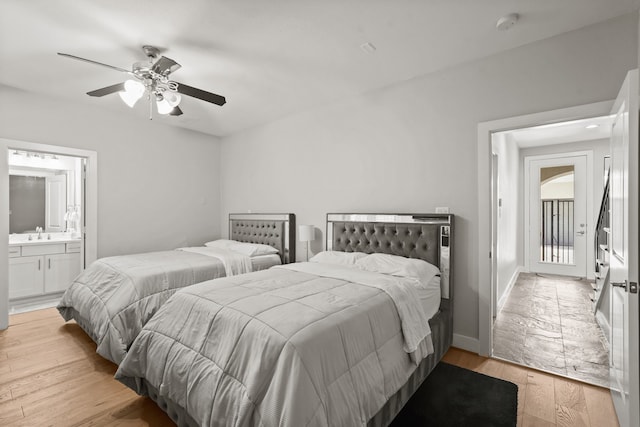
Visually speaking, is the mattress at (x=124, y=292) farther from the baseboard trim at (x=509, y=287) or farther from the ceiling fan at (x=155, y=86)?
the baseboard trim at (x=509, y=287)

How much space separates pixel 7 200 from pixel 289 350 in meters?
3.99

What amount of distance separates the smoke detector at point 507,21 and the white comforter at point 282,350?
80.2 inches

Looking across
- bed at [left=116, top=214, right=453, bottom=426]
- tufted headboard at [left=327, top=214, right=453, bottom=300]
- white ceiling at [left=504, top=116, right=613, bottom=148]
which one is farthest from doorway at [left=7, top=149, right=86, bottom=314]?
white ceiling at [left=504, top=116, right=613, bottom=148]

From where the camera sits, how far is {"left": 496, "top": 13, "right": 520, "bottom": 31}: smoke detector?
2152 mm

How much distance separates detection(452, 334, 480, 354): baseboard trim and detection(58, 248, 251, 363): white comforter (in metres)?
2.42

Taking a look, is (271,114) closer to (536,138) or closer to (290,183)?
(290,183)

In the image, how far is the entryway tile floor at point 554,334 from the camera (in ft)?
8.45

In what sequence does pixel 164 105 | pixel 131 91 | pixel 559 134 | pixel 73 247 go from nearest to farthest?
pixel 131 91 < pixel 164 105 < pixel 73 247 < pixel 559 134

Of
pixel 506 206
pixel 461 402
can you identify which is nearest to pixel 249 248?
pixel 461 402

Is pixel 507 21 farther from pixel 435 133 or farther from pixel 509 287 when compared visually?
pixel 509 287

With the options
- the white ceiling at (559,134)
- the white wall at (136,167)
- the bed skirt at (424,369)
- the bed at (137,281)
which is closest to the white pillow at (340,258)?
the bed skirt at (424,369)

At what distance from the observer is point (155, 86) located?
2.60 meters

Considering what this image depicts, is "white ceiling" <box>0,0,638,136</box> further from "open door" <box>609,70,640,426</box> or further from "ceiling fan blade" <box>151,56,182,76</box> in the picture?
"open door" <box>609,70,640,426</box>

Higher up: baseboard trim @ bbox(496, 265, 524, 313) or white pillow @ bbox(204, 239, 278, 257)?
white pillow @ bbox(204, 239, 278, 257)
